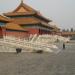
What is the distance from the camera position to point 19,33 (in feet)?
178

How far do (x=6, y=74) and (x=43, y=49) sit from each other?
685 inches

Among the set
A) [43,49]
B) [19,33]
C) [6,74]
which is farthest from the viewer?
[19,33]

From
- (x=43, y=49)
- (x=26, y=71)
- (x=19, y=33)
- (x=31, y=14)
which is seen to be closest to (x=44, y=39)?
(x=19, y=33)

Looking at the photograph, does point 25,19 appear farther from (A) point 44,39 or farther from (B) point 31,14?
(A) point 44,39

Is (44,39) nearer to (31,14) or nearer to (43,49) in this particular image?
(31,14)

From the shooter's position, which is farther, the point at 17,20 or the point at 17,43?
the point at 17,20

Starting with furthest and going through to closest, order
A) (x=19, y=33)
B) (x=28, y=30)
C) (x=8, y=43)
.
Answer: (x=28, y=30), (x=19, y=33), (x=8, y=43)

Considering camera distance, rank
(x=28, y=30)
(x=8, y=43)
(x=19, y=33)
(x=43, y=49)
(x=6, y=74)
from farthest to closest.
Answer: (x=28, y=30), (x=19, y=33), (x=43, y=49), (x=8, y=43), (x=6, y=74)

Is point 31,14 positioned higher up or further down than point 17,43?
higher up

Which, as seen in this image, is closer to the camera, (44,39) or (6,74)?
(6,74)

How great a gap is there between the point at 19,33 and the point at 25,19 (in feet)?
37.9

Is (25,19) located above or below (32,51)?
above

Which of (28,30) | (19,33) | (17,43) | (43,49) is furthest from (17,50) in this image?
(28,30)

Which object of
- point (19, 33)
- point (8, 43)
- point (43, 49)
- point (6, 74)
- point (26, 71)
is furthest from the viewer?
point (19, 33)
